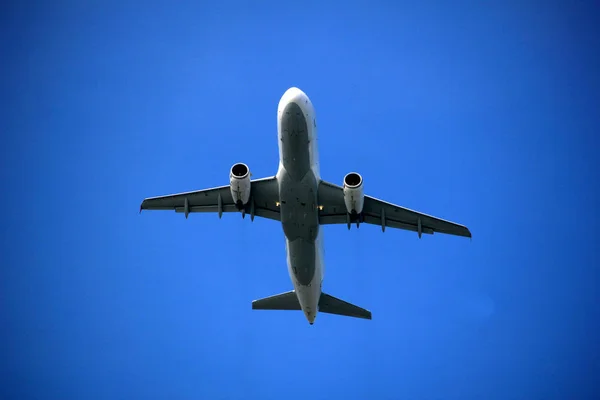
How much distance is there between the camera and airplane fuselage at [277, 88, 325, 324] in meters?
27.6

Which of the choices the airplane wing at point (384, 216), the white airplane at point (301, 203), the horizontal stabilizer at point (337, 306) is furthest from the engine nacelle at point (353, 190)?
the horizontal stabilizer at point (337, 306)

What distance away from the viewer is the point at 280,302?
35.7 meters

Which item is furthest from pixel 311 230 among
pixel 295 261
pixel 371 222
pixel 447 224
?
pixel 447 224

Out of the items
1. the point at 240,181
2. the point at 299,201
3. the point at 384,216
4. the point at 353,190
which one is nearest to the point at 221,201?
the point at 240,181

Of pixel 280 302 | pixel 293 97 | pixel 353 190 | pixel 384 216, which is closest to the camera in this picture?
pixel 293 97

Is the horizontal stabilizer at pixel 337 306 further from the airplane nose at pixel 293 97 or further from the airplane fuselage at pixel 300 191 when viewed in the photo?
the airplane nose at pixel 293 97

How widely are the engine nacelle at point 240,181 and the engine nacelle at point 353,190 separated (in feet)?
15.3

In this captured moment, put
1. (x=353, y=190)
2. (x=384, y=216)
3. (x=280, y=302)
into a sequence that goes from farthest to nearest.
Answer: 1. (x=280, y=302)
2. (x=384, y=216)
3. (x=353, y=190)

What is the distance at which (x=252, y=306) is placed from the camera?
35906 millimetres

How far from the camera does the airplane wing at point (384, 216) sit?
31.2 m

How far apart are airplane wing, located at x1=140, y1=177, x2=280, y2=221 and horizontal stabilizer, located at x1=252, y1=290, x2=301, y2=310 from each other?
5256 millimetres

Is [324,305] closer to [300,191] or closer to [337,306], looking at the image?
[337,306]

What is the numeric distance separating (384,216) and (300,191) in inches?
213

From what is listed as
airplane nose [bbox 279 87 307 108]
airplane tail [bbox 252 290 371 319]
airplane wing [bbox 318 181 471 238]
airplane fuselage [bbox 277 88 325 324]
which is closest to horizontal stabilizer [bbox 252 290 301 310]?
airplane tail [bbox 252 290 371 319]
